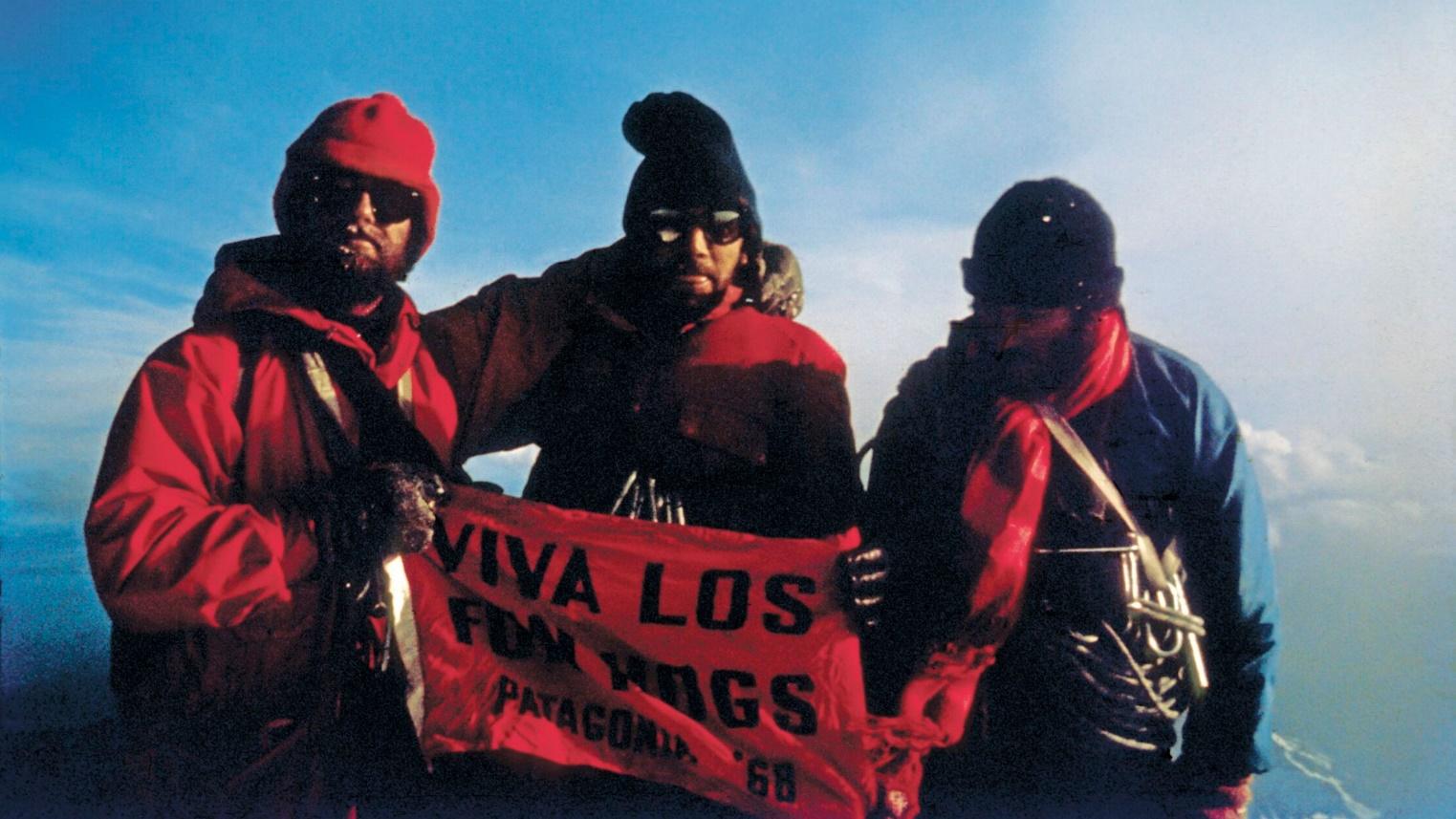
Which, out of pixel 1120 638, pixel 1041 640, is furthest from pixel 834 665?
pixel 1120 638

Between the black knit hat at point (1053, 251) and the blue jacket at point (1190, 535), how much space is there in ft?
1.04

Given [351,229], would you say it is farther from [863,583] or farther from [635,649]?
[863,583]

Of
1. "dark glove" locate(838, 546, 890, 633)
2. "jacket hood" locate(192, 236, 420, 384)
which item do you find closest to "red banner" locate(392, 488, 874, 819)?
"dark glove" locate(838, 546, 890, 633)

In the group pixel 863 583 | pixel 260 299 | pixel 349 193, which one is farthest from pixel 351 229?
pixel 863 583

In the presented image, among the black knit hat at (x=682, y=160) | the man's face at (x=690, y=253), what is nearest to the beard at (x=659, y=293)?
the man's face at (x=690, y=253)

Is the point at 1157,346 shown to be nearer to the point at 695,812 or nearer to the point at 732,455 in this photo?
the point at 732,455

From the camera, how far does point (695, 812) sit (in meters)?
2.80

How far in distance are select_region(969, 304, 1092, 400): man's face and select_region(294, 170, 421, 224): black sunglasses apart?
7.03 feet

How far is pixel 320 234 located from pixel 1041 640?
9.29 feet

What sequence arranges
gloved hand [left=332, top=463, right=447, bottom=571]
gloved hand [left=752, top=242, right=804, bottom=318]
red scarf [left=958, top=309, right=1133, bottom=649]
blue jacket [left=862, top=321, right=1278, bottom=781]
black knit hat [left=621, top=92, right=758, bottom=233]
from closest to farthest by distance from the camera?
gloved hand [left=332, top=463, right=447, bottom=571]
red scarf [left=958, top=309, right=1133, bottom=649]
blue jacket [left=862, top=321, right=1278, bottom=781]
black knit hat [left=621, top=92, right=758, bottom=233]
gloved hand [left=752, top=242, right=804, bottom=318]

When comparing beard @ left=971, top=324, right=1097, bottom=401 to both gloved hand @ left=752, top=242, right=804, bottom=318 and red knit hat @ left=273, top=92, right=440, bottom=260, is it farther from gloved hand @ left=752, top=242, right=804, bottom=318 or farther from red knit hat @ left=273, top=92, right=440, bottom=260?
red knit hat @ left=273, top=92, right=440, bottom=260

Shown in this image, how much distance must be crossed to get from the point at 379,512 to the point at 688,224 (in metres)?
1.45

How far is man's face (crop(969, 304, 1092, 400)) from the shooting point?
111 inches

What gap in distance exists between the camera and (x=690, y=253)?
3.06 meters
